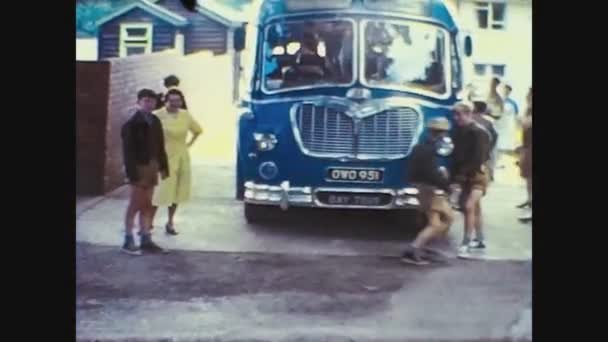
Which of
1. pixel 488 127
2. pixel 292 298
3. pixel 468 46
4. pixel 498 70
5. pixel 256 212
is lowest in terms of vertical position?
pixel 292 298

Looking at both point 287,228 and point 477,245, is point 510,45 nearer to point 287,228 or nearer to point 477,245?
point 477,245

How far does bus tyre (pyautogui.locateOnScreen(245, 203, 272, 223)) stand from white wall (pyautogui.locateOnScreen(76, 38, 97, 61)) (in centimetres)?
90

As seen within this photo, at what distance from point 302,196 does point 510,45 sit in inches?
42.4

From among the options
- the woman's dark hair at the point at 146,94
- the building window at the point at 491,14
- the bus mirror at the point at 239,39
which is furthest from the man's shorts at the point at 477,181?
the woman's dark hair at the point at 146,94

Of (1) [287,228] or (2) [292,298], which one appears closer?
(2) [292,298]

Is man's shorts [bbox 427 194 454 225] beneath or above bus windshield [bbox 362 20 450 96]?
beneath

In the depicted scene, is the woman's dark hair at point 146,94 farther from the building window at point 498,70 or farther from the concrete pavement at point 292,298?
the building window at point 498,70

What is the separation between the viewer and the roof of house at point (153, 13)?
11.9 feet

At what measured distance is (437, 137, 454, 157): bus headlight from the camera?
3633mm

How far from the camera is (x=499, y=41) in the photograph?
12.0 feet

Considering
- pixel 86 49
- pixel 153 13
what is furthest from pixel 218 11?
pixel 86 49

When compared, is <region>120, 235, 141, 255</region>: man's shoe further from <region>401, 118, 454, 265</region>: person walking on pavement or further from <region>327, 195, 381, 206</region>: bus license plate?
<region>401, 118, 454, 265</region>: person walking on pavement

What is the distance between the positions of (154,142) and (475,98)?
1.35 metres

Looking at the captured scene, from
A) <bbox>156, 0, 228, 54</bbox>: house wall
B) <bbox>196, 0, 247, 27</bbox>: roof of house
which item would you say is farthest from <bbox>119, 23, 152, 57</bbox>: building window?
<bbox>196, 0, 247, 27</bbox>: roof of house
